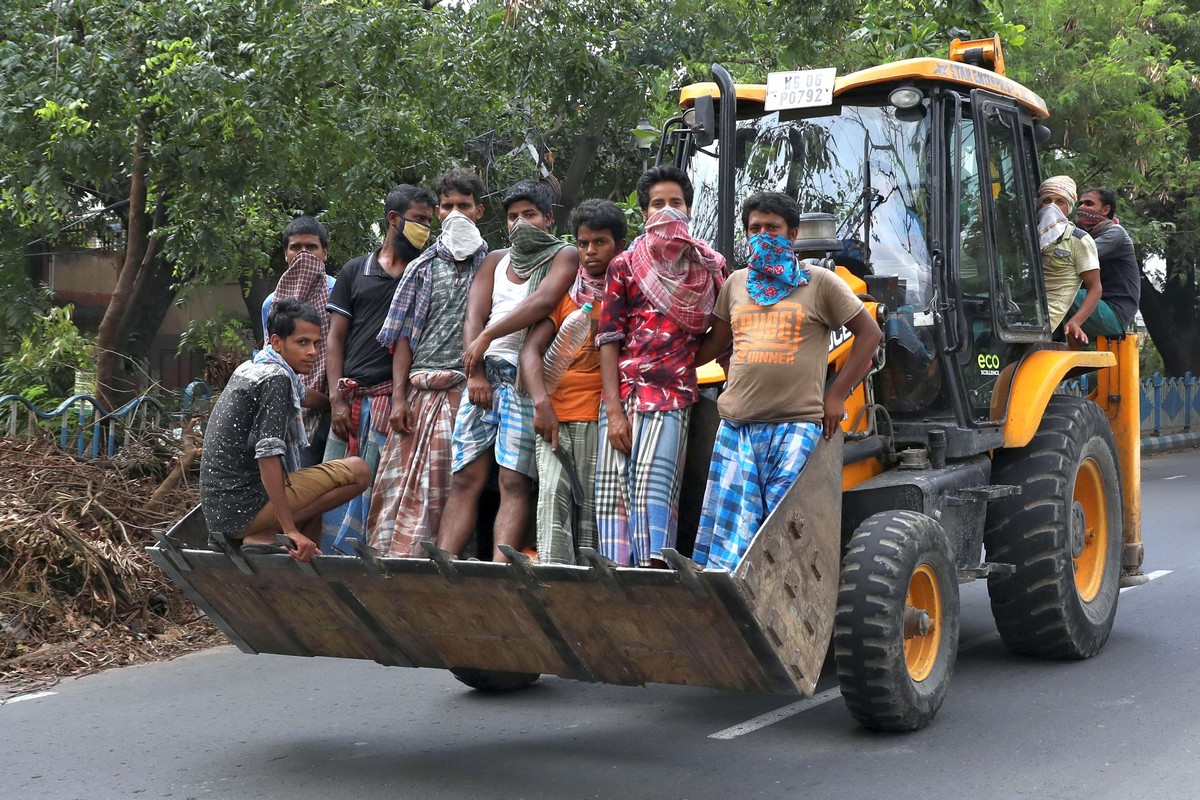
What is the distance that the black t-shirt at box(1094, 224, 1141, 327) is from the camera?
300 inches

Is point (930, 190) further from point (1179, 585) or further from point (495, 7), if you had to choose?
point (495, 7)

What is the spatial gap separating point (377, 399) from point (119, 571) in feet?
10.2

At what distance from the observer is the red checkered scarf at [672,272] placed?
5.07 metres

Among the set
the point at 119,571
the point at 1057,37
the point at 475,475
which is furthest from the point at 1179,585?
the point at 1057,37

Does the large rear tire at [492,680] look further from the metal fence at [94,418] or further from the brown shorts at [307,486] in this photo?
the metal fence at [94,418]

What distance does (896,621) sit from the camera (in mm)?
5062

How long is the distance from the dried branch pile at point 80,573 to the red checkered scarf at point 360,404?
2.61 metres

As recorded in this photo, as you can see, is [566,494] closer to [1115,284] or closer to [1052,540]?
[1052,540]

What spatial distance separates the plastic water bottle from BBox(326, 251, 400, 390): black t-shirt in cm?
85

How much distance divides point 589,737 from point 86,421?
4.93 meters

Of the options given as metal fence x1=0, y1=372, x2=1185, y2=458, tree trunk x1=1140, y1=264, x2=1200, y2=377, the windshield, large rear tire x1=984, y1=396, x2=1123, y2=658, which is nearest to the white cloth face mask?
the windshield

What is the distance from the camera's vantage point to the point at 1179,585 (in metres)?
9.03

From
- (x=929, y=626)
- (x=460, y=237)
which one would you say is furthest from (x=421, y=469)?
(x=929, y=626)

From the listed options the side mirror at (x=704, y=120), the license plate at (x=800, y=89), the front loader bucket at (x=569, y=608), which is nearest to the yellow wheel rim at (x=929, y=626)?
the front loader bucket at (x=569, y=608)
